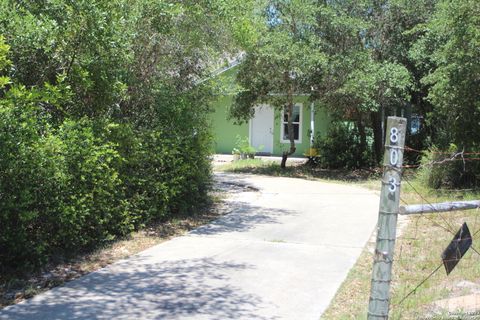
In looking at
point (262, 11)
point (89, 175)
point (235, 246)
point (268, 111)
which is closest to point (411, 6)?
point (262, 11)

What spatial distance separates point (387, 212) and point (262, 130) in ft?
75.0

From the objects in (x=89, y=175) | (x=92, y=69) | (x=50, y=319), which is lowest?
(x=50, y=319)

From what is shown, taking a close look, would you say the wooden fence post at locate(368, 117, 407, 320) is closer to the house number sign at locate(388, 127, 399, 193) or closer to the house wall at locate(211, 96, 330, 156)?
the house number sign at locate(388, 127, 399, 193)

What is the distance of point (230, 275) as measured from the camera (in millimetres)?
6387

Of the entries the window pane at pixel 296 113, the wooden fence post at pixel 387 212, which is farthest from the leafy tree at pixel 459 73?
the window pane at pixel 296 113

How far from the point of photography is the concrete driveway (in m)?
5.20

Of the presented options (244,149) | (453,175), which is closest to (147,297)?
(453,175)

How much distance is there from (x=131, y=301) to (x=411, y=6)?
1551cm

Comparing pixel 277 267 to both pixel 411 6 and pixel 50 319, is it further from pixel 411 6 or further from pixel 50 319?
pixel 411 6

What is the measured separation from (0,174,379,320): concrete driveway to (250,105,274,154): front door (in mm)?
15214

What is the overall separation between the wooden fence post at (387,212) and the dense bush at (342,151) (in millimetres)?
17454

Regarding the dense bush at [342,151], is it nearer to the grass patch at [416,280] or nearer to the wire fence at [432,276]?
the wire fence at [432,276]

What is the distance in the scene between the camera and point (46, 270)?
21.0 feet

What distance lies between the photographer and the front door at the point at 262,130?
25.9 meters
